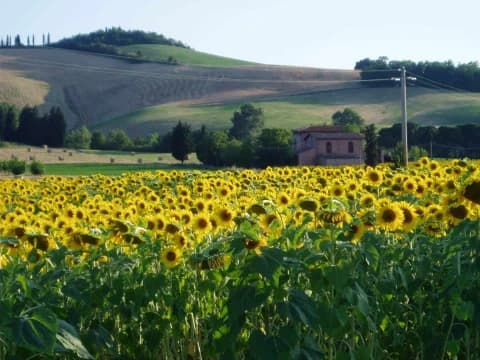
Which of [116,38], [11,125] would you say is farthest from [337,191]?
[116,38]

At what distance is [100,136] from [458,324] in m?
103

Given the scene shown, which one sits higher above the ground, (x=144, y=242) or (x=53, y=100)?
(x=53, y=100)

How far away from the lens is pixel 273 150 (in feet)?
212

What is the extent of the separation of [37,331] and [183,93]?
134m

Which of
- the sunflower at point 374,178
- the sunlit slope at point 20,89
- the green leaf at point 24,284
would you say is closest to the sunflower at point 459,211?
the green leaf at point 24,284

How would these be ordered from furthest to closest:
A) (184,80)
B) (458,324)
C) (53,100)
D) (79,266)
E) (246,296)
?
(184,80) → (53,100) → (79,266) → (458,324) → (246,296)

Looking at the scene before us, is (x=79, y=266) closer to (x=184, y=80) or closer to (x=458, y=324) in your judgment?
(x=458, y=324)

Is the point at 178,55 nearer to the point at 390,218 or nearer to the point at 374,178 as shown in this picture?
the point at 374,178

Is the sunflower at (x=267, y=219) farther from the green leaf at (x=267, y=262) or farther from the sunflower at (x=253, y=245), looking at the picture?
the green leaf at (x=267, y=262)

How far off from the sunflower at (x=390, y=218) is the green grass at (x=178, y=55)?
158700 millimetres

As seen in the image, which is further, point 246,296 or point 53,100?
point 53,100

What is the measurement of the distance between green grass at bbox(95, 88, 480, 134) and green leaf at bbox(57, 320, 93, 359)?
103m

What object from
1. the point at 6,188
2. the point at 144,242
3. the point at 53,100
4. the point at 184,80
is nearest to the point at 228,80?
the point at 184,80

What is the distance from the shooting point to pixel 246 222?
4188 mm
